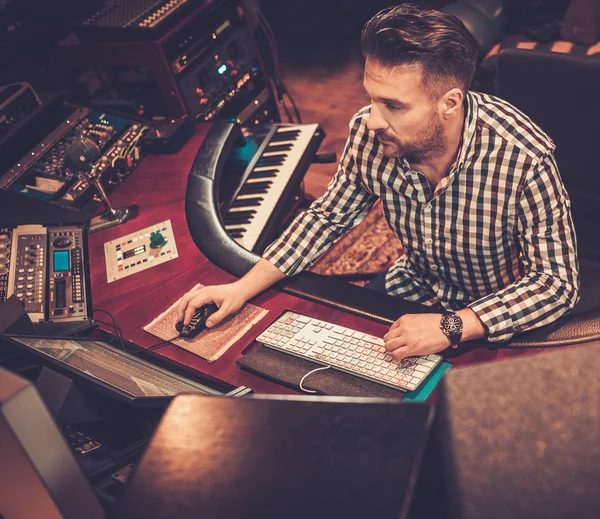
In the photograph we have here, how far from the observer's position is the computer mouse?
1.72 m

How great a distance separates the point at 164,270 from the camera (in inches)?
78.7

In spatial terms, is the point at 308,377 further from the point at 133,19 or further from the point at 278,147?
the point at 133,19

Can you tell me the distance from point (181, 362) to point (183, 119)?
1285 mm

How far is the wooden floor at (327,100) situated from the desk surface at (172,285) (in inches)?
60.3

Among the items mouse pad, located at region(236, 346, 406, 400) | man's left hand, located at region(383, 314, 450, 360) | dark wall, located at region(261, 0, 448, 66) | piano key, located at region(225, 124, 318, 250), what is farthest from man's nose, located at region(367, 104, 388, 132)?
dark wall, located at region(261, 0, 448, 66)

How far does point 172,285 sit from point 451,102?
975mm

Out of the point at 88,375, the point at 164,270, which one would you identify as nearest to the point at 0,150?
the point at 164,270

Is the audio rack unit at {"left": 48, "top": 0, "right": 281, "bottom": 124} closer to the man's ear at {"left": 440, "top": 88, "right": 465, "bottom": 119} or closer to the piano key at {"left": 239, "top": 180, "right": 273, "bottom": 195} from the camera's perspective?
the piano key at {"left": 239, "top": 180, "right": 273, "bottom": 195}

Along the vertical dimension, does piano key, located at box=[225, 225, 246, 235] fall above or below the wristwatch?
below

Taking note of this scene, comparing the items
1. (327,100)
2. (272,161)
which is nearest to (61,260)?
(272,161)

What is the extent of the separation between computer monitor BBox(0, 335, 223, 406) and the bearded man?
0.31 m

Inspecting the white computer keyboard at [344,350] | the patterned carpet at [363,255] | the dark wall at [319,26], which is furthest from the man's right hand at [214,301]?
the dark wall at [319,26]

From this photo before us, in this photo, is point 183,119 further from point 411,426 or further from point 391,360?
point 411,426

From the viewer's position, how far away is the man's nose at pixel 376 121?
161cm
